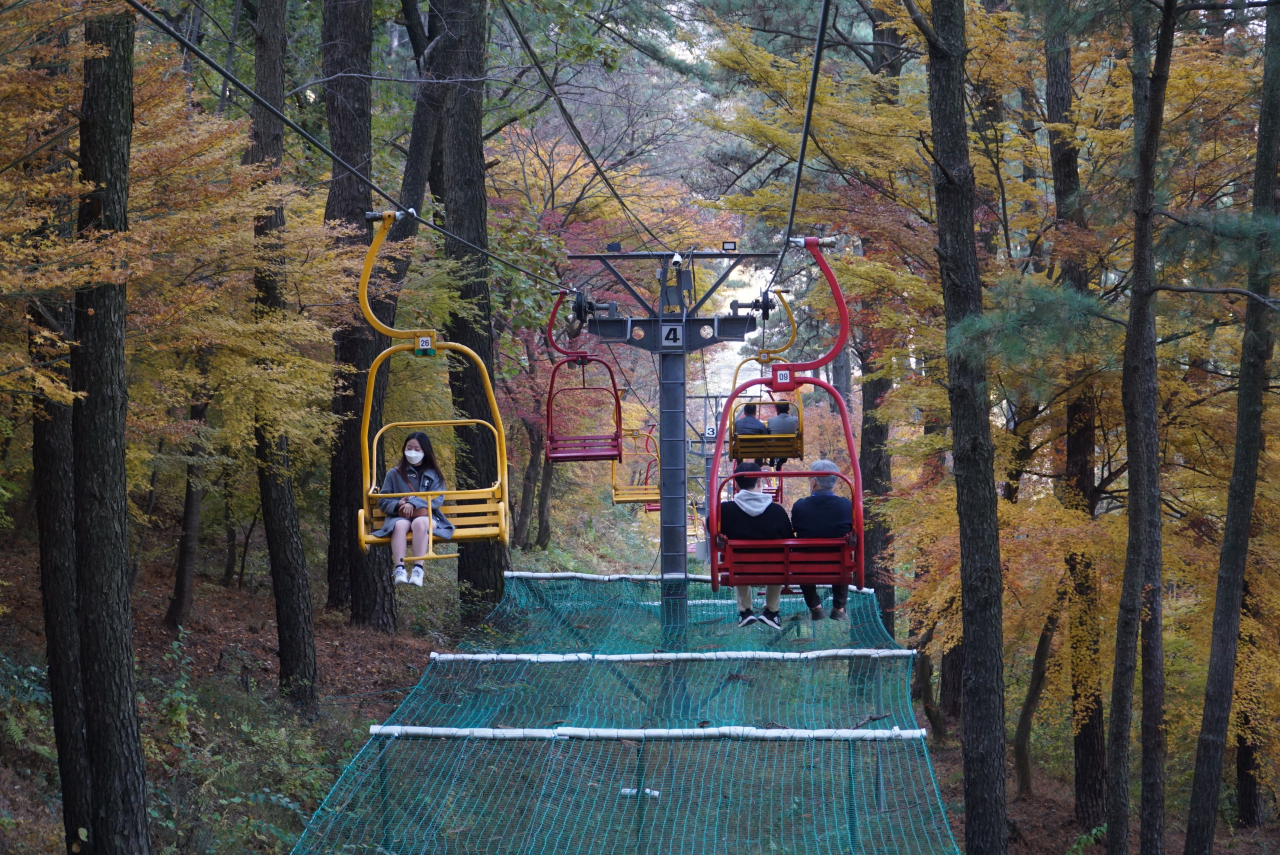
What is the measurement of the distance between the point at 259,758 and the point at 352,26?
27.3ft

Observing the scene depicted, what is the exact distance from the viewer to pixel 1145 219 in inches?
Result: 343

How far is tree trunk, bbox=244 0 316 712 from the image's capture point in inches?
371

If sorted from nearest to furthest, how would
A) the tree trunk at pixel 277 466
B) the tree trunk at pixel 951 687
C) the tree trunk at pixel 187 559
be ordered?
the tree trunk at pixel 277 466 < the tree trunk at pixel 187 559 < the tree trunk at pixel 951 687

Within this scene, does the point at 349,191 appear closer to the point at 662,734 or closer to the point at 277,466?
the point at 277,466

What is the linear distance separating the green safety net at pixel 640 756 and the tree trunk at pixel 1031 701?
4.47 feet

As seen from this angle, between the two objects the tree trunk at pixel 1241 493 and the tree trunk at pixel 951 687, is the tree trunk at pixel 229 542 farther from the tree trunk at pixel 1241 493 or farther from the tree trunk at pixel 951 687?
the tree trunk at pixel 1241 493

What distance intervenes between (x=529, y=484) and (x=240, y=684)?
13369mm

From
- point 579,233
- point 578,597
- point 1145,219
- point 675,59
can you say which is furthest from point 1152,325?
point 579,233

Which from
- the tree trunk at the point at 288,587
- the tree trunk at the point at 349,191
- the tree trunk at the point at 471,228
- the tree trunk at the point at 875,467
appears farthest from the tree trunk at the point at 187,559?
the tree trunk at the point at 875,467

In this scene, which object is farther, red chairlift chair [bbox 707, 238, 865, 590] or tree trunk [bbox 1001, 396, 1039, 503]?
tree trunk [bbox 1001, 396, 1039, 503]

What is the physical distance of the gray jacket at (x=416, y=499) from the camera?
25.2 feet

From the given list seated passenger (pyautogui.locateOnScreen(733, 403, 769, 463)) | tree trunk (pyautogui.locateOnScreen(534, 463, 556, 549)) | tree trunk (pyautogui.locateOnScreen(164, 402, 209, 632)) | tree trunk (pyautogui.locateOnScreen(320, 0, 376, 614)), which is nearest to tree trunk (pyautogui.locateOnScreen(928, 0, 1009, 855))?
seated passenger (pyautogui.locateOnScreen(733, 403, 769, 463))

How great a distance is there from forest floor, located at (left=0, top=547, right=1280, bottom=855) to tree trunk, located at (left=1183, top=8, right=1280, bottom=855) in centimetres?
212

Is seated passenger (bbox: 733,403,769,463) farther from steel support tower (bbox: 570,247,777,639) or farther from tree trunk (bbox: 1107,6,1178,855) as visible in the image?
tree trunk (bbox: 1107,6,1178,855)
